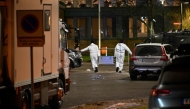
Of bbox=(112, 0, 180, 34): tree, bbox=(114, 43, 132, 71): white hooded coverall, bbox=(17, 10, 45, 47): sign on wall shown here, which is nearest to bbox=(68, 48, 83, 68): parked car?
bbox=(114, 43, 132, 71): white hooded coverall

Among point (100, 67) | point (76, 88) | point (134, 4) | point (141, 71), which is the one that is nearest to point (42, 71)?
point (76, 88)

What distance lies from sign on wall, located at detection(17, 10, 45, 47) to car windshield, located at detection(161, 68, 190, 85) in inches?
113

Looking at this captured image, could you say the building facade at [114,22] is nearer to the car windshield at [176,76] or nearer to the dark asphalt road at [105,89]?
the dark asphalt road at [105,89]

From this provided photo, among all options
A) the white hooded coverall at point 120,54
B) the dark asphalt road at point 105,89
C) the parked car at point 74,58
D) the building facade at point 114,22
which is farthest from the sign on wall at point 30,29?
the building facade at point 114,22

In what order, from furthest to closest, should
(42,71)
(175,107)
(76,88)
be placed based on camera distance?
(76,88) → (42,71) → (175,107)

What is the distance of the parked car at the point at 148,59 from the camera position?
2661 centimetres

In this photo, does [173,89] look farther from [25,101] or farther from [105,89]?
[105,89]

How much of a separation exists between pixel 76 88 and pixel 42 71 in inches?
346

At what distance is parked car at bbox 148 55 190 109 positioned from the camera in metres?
10.2

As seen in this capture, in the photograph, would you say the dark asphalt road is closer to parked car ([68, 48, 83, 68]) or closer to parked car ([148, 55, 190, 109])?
parked car ([68, 48, 83, 68])

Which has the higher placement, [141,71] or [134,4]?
[134,4]

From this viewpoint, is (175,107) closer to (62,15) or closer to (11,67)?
(11,67)

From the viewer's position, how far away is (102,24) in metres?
64.2

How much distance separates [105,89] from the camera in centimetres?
2262
